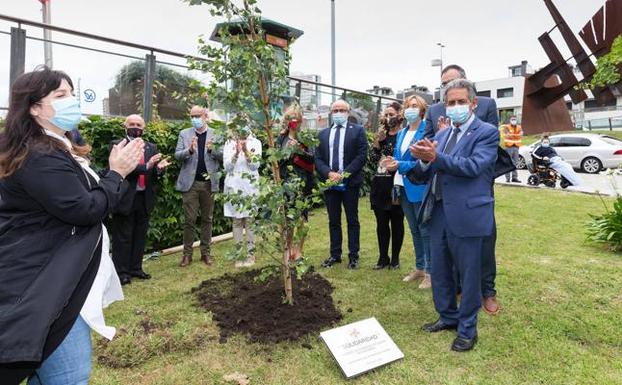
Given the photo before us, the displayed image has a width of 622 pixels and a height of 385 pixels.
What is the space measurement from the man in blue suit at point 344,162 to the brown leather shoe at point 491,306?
178 centimetres

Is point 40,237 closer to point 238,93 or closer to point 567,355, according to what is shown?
point 238,93

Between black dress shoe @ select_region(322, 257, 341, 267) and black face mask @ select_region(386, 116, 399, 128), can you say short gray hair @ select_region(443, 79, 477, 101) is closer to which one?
black face mask @ select_region(386, 116, 399, 128)

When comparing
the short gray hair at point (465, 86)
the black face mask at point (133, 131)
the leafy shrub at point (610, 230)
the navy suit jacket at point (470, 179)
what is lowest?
the leafy shrub at point (610, 230)

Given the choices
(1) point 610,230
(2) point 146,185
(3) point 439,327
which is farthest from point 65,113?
(1) point 610,230

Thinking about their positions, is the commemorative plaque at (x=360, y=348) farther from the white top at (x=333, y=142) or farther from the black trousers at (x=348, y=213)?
the white top at (x=333, y=142)

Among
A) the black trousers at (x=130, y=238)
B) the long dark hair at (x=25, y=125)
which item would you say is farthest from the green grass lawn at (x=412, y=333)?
the long dark hair at (x=25, y=125)

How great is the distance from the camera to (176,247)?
6633mm

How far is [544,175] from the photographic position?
13.0 metres

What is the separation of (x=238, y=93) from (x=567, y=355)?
3351 mm

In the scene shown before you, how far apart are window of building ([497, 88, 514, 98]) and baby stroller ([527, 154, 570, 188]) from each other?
2160 inches

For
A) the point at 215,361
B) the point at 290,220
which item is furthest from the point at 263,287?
the point at 215,361

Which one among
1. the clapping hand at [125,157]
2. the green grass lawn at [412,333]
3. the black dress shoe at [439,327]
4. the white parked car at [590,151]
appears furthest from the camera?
the white parked car at [590,151]

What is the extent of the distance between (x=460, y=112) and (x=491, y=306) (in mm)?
1931

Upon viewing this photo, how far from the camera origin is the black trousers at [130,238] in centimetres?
514
